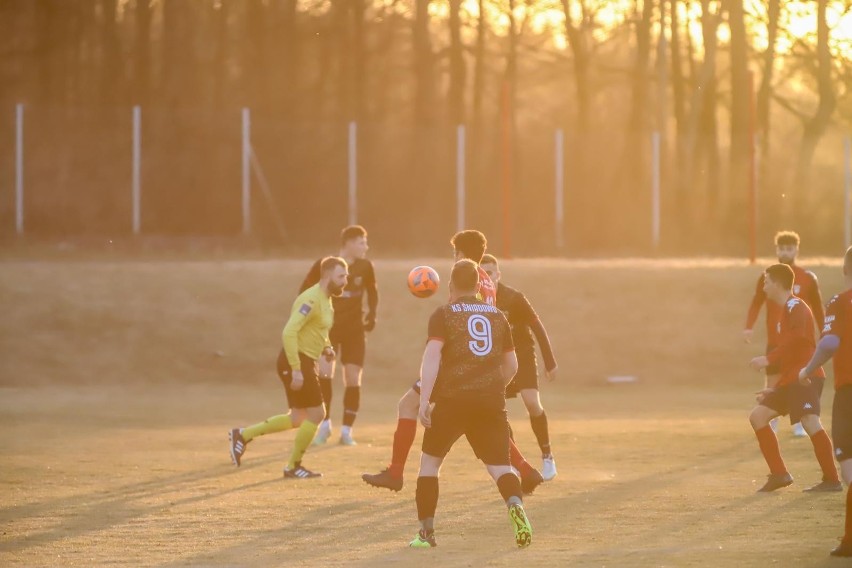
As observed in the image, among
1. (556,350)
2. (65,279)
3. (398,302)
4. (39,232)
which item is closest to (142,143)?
(39,232)

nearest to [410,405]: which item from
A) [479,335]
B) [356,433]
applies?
[479,335]

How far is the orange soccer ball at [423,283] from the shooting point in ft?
35.8

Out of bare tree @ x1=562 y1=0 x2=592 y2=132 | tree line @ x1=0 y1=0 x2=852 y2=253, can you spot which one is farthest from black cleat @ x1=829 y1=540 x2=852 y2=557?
bare tree @ x1=562 y1=0 x2=592 y2=132

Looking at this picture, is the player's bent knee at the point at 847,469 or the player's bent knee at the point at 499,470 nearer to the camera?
the player's bent knee at the point at 499,470

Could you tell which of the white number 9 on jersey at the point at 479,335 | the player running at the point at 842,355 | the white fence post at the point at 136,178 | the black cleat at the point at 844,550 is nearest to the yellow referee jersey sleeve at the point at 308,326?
the white number 9 on jersey at the point at 479,335

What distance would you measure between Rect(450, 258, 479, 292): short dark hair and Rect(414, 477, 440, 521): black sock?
1077 mm

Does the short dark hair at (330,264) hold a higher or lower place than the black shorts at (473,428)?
higher

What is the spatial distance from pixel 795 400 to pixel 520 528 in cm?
321

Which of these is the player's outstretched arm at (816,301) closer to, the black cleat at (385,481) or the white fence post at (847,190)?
the black cleat at (385,481)

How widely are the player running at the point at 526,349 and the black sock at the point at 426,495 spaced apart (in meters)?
2.37

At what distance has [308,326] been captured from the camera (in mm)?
11562

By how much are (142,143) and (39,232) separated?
8.39 ft

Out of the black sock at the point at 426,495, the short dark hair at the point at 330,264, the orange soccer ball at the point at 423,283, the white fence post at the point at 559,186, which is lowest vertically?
the black sock at the point at 426,495

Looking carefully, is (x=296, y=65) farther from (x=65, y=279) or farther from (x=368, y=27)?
(x=65, y=279)
